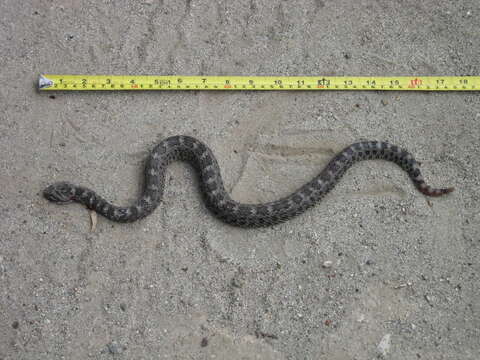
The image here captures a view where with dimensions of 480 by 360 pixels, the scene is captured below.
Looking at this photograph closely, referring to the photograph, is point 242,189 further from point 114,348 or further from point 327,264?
point 114,348

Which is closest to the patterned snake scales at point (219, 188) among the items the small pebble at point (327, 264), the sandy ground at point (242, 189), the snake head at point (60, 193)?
the snake head at point (60, 193)

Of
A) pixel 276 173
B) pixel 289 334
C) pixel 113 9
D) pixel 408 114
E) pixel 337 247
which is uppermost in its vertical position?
pixel 113 9

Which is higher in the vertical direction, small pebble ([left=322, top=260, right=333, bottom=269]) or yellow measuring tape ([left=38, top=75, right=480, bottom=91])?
yellow measuring tape ([left=38, top=75, right=480, bottom=91])

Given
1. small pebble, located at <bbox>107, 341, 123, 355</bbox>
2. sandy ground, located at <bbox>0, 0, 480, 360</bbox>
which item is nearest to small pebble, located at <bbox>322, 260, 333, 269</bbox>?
sandy ground, located at <bbox>0, 0, 480, 360</bbox>

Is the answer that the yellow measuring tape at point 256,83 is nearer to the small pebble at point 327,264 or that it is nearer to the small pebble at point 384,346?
the small pebble at point 327,264

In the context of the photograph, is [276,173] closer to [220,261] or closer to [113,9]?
[220,261]

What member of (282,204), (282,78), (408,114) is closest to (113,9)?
(282,78)

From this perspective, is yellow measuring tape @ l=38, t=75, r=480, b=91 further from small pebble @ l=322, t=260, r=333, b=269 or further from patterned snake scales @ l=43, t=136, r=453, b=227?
small pebble @ l=322, t=260, r=333, b=269
